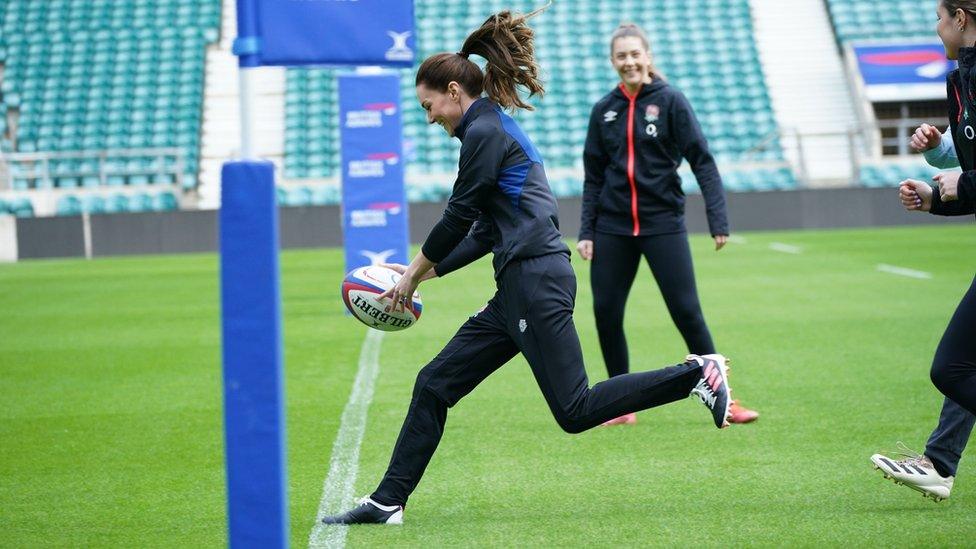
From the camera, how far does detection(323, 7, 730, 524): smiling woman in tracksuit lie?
4.67m

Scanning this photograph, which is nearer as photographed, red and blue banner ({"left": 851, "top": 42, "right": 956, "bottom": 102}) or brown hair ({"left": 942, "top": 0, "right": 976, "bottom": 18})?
brown hair ({"left": 942, "top": 0, "right": 976, "bottom": 18})

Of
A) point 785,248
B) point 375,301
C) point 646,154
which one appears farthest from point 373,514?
point 785,248

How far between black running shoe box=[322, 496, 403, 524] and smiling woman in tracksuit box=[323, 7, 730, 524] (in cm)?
78

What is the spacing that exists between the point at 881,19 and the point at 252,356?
28.8 m

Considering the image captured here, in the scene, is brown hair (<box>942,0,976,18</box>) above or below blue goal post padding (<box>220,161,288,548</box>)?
above

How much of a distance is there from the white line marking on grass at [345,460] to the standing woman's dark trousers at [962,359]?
2.27 meters

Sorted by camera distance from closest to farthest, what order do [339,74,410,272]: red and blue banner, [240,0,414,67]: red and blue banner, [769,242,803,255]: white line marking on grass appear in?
[240,0,414,67]: red and blue banner → [339,74,410,272]: red and blue banner → [769,242,803,255]: white line marking on grass

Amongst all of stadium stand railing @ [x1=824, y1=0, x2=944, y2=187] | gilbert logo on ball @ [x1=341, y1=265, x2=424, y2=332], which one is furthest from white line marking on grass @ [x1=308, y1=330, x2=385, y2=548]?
stadium stand railing @ [x1=824, y1=0, x2=944, y2=187]

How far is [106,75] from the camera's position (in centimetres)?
2825

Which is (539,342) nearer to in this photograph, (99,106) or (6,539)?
(6,539)

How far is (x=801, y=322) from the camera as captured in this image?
1123cm

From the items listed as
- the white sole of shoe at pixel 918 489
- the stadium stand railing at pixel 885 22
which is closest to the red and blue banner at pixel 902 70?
the stadium stand railing at pixel 885 22

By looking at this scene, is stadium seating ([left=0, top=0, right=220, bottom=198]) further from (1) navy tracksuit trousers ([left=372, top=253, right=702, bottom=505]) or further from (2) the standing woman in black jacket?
(1) navy tracksuit trousers ([left=372, top=253, right=702, bottom=505])

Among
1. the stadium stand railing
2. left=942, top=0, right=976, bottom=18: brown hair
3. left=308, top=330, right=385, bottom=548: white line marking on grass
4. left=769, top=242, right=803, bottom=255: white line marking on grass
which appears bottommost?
left=769, top=242, right=803, bottom=255: white line marking on grass
